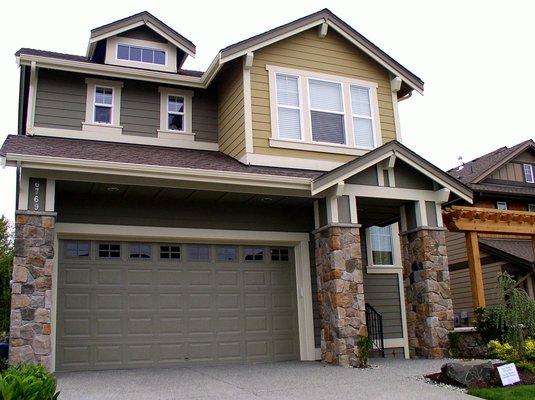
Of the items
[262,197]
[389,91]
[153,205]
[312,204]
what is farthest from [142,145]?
[389,91]

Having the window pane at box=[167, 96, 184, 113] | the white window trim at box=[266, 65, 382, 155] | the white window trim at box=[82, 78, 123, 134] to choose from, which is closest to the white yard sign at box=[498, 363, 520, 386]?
the white window trim at box=[266, 65, 382, 155]

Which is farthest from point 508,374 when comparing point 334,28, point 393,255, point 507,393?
point 334,28

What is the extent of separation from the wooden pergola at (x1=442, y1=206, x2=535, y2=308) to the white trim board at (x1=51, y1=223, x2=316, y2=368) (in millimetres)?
3610

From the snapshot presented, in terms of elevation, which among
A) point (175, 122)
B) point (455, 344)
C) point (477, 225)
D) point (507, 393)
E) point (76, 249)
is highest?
point (175, 122)

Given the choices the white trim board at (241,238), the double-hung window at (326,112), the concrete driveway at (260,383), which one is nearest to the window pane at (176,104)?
the double-hung window at (326,112)

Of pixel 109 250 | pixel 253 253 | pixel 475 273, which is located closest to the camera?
pixel 109 250

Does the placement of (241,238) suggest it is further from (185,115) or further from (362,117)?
(362,117)

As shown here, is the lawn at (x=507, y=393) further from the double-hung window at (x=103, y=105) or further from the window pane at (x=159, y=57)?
the window pane at (x=159, y=57)

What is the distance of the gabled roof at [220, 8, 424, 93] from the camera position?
11812 millimetres

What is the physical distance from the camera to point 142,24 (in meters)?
13.5

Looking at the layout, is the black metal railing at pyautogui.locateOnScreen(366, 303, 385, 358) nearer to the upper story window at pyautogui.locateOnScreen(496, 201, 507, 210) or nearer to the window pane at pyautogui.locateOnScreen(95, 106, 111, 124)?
the window pane at pyautogui.locateOnScreen(95, 106, 111, 124)

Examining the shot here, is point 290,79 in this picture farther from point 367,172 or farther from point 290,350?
point 290,350

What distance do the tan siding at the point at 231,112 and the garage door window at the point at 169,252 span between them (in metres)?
2.39

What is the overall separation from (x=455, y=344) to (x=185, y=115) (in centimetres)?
753
